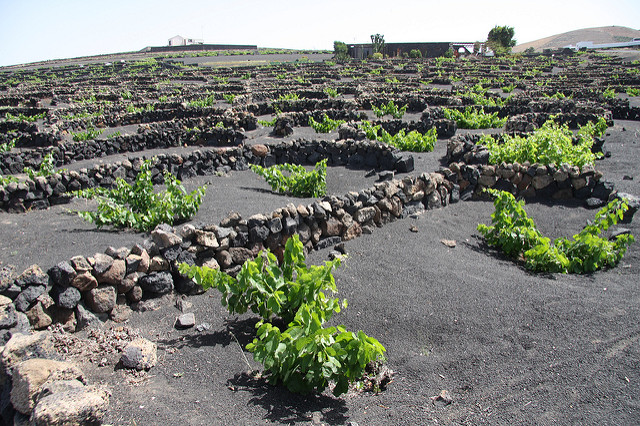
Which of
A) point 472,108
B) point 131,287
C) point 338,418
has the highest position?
point 472,108

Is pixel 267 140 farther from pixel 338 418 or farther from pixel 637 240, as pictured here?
pixel 338 418

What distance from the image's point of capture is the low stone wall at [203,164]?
9.60 meters

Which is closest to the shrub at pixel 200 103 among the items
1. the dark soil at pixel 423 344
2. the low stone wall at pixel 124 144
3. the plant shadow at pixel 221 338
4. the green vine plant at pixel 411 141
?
the low stone wall at pixel 124 144

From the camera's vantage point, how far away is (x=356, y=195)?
7.61 metres

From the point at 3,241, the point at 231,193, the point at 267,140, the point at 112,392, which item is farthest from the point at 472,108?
the point at 112,392

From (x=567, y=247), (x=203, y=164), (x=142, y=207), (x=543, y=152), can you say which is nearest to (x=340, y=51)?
(x=203, y=164)

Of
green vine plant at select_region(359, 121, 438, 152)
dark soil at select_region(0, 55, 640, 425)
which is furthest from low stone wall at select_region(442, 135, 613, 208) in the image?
green vine plant at select_region(359, 121, 438, 152)

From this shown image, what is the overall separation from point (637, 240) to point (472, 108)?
15346 millimetres

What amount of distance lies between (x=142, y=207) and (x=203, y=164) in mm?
4557

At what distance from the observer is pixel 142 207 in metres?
8.27

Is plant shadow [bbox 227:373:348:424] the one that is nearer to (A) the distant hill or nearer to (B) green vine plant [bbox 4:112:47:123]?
(B) green vine plant [bbox 4:112:47:123]

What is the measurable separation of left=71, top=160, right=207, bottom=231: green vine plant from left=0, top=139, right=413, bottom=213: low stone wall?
7.22ft

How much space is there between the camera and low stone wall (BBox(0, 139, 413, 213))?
31.5 feet

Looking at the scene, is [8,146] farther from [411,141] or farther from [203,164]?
[411,141]
